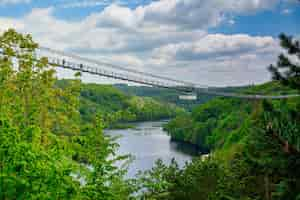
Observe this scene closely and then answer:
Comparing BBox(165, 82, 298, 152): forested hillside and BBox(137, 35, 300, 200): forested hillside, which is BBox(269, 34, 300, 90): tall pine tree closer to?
BBox(137, 35, 300, 200): forested hillside

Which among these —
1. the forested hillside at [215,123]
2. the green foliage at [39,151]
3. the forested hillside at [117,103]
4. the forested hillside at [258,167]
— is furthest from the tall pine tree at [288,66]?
the forested hillside at [117,103]

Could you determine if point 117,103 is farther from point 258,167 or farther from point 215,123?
point 258,167

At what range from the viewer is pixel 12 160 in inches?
242

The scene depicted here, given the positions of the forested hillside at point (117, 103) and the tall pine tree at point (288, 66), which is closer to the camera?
the tall pine tree at point (288, 66)

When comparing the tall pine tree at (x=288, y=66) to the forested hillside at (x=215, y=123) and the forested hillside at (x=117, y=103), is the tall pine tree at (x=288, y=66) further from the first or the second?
the forested hillside at (x=117, y=103)

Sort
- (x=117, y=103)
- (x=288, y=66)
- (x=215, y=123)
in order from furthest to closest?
1. (x=117, y=103)
2. (x=215, y=123)
3. (x=288, y=66)

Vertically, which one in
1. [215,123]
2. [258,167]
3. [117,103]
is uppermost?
[258,167]

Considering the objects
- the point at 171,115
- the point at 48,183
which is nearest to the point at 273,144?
the point at 48,183

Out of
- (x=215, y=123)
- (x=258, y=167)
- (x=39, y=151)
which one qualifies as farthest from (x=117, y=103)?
(x=258, y=167)

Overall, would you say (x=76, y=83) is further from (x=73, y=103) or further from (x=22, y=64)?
(x=22, y=64)

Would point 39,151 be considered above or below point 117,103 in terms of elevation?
above

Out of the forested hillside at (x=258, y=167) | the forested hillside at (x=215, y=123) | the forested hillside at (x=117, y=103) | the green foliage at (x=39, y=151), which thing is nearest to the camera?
the forested hillside at (x=258, y=167)

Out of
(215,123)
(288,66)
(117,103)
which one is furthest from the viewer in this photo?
(117,103)

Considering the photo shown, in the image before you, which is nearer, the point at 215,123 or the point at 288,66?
the point at 288,66
